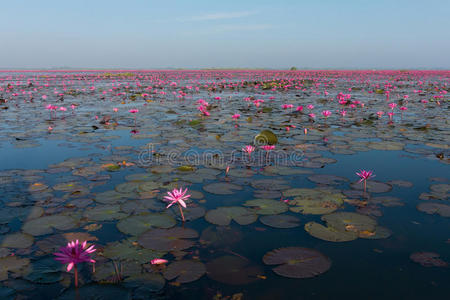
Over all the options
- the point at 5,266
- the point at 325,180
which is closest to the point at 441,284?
the point at 325,180

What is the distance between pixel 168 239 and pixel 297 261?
3.64 ft

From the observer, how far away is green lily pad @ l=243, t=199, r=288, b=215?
312 cm

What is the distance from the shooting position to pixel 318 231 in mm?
2740

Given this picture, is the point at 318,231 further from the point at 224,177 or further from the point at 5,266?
the point at 5,266

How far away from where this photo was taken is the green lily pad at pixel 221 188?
3634mm

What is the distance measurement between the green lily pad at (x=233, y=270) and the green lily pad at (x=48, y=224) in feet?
4.87

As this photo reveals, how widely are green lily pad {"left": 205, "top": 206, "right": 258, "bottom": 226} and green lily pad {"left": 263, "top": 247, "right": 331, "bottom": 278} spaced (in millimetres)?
573

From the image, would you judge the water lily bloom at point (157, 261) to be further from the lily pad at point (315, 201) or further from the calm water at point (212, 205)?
the lily pad at point (315, 201)

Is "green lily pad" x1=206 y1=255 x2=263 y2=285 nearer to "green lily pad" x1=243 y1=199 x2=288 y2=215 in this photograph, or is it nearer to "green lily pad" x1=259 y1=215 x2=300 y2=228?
"green lily pad" x1=259 y1=215 x2=300 y2=228

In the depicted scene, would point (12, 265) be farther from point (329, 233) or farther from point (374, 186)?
Answer: point (374, 186)

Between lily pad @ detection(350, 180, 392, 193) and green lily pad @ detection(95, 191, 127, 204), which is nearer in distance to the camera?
green lily pad @ detection(95, 191, 127, 204)

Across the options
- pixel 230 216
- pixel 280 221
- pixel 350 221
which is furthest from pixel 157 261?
pixel 350 221

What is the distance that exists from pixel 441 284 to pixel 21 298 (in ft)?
9.14

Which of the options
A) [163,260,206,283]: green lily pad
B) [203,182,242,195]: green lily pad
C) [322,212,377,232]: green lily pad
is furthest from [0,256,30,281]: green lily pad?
[322,212,377,232]: green lily pad
